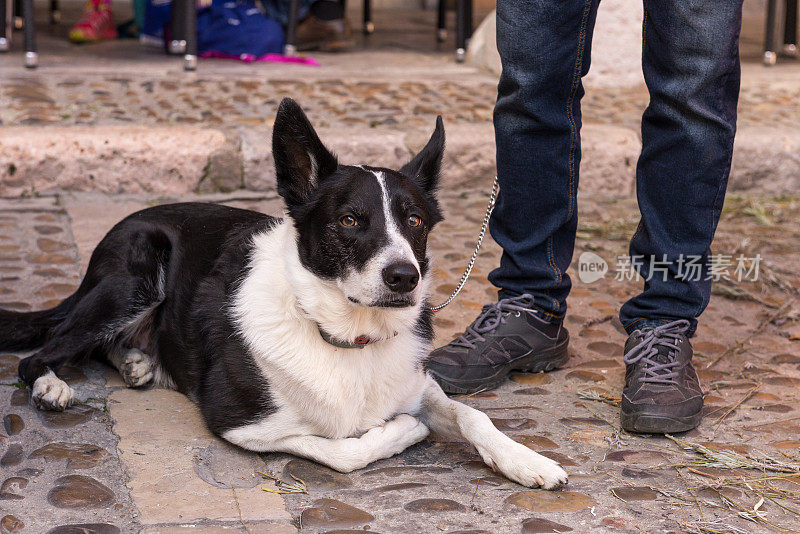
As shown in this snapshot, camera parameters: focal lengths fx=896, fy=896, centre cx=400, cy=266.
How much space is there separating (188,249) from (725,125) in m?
1.62

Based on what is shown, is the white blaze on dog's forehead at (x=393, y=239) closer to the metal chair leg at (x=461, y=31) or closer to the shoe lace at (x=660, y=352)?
the shoe lace at (x=660, y=352)

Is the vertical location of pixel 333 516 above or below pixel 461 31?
below

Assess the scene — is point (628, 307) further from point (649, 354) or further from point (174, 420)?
point (174, 420)

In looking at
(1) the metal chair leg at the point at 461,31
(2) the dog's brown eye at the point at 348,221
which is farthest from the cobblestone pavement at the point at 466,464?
(1) the metal chair leg at the point at 461,31

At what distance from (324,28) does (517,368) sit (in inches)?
180

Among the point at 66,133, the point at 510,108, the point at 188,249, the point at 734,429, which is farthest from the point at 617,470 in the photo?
the point at 66,133

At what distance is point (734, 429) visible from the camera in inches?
101

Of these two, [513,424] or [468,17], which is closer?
[513,424]

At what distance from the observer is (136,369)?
2.70 meters

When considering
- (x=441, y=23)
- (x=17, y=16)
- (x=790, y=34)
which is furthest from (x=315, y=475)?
(x=17, y=16)

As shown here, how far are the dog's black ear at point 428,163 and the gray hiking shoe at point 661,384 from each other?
2.62 ft

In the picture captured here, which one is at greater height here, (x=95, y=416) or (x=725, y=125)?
(x=725, y=125)

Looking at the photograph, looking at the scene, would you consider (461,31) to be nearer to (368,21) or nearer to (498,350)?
(368,21)

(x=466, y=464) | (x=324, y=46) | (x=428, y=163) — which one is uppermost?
(x=324, y=46)
